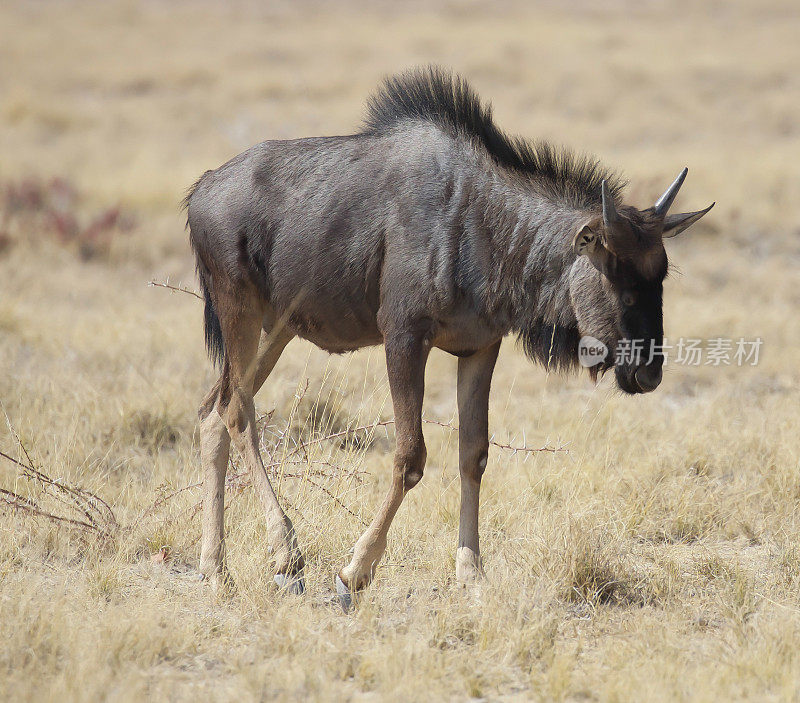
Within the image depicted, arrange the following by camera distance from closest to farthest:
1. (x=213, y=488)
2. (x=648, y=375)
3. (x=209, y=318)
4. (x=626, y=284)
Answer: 1. (x=626, y=284)
2. (x=648, y=375)
3. (x=213, y=488)
4. (x=209, y=318)

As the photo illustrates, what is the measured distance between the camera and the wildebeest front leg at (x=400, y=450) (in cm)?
428

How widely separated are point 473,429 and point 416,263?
0.92 m

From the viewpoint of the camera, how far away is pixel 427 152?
4.48 metres

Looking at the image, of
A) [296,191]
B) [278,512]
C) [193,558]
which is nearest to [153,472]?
[193,558]

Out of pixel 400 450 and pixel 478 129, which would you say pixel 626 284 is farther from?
pixel 400 450

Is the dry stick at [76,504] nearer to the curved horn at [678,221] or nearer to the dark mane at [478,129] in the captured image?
the dark mane at [478,129]

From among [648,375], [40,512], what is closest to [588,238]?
[648,375]

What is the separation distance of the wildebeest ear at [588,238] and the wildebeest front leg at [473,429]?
806 mm

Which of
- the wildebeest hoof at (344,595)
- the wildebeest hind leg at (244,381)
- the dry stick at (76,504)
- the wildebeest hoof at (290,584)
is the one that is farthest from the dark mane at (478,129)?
the dry stick at (76,504)

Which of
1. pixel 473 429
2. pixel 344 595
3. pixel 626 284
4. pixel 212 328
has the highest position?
pixel 626 284

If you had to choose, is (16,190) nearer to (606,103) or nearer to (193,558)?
(193,558)

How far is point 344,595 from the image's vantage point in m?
4.27

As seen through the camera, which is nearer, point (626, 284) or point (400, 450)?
point (626, 284)

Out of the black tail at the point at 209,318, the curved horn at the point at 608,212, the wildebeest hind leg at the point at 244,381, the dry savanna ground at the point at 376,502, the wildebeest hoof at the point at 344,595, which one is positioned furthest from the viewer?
the black tail at the point at 209,318
